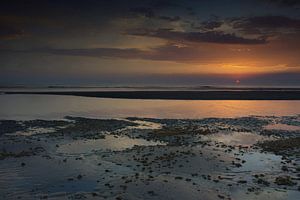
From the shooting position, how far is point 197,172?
2159cm

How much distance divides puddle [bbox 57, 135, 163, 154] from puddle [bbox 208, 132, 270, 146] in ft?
21.3

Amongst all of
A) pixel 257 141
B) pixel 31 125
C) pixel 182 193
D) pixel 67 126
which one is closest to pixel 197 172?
pixel 182 193

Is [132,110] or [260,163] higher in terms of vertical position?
[132,110]

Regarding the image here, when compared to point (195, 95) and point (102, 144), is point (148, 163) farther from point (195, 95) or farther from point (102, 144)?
point (195, 95)

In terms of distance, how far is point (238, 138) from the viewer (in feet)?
111

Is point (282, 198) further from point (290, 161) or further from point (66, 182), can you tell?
point (66, 182)

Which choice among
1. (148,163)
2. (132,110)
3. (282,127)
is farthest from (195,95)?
(148,163)

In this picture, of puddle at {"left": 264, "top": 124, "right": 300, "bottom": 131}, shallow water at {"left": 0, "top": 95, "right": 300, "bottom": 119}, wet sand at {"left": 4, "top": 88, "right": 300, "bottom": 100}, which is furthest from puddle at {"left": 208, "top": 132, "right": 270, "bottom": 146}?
wet sand at {"left": 4, "top": 88, "right": 300, "bottom": 100}

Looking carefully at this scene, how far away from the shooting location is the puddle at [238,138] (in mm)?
31562

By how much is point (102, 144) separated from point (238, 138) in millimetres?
13393

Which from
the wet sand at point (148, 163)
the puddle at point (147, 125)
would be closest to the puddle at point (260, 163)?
the wet sand at point (148, 163)

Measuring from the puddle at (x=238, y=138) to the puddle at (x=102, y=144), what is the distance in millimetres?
6479

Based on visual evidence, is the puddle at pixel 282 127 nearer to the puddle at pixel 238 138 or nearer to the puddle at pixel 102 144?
the puddle at pixel 238 138

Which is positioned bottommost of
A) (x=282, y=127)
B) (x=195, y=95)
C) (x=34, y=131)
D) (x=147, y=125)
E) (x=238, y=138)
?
(x=34, y=131)
